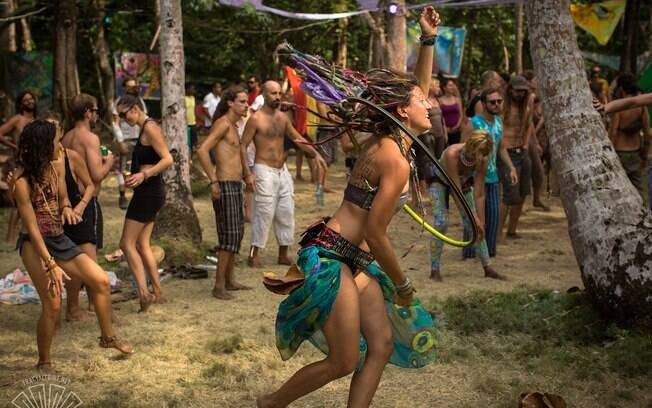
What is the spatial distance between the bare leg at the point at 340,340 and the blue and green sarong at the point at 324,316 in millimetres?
40

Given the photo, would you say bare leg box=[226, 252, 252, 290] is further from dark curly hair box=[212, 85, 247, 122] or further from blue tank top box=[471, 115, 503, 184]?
blue tank top box=[471, 115, 503, 184]

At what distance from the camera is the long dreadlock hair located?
4027 mm

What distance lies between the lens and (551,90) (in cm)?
621

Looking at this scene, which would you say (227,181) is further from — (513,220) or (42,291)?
(513,220)

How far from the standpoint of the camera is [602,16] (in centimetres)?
1891

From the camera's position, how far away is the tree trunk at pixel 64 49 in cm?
1647

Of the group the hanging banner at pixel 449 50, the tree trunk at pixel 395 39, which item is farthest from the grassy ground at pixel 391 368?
the hanging banner at pixel 449 50

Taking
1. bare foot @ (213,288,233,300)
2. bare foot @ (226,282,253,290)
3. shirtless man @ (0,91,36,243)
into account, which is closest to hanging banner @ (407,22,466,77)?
shirtless man @ (0,91,36,243)

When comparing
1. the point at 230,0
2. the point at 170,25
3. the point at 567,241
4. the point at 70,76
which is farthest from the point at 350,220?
the point at 70,76

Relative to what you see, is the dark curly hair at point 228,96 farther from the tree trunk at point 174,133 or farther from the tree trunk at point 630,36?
the tree trunk at point 630,36

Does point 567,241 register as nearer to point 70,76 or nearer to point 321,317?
point 321,317

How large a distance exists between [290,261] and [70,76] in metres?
9.69

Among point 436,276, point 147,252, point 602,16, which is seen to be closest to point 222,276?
point 147,252

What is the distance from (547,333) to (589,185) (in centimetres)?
112
